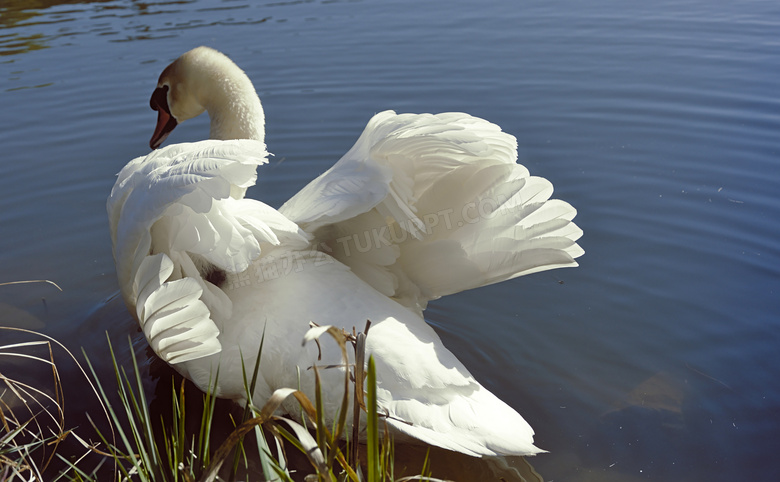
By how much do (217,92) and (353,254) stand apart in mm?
1635

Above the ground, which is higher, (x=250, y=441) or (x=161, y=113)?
(x=161, y=113)

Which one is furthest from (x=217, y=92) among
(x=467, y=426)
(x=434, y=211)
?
(x=467, y=426)

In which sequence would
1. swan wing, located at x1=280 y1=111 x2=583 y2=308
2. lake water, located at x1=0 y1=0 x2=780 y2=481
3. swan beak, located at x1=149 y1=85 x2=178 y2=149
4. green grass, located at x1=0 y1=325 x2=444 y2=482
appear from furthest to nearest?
swan beak, located at x1=149 y1=85 x2=178 y2=149 → lake water, located at x1=0 y1=0 x2=780 y2=481 → swan wing, located at x1=280 y1=111 x2=583 y2=308 → green grass, located at x1=0 y1=325 x2=444 y2=482

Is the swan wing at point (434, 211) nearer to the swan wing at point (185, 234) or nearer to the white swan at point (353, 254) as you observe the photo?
the white swan at point (353, 254)

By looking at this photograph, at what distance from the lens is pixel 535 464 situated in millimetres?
2939

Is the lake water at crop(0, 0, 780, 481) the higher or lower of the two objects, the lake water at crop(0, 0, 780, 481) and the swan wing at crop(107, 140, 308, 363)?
the lower

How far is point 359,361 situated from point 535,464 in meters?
1.48

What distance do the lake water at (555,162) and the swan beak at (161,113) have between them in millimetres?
780

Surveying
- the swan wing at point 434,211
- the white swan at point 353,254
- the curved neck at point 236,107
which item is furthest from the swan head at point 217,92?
the swan wing at point 434,211

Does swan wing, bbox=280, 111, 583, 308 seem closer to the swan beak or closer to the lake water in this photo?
the lake water

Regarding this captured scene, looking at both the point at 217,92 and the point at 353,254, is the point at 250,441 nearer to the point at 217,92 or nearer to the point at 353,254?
the point at 353,254

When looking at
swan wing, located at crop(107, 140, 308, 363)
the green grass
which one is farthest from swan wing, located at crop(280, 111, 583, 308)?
the green grass

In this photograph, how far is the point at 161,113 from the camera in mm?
4652

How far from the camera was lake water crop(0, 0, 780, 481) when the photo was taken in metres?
3.32
